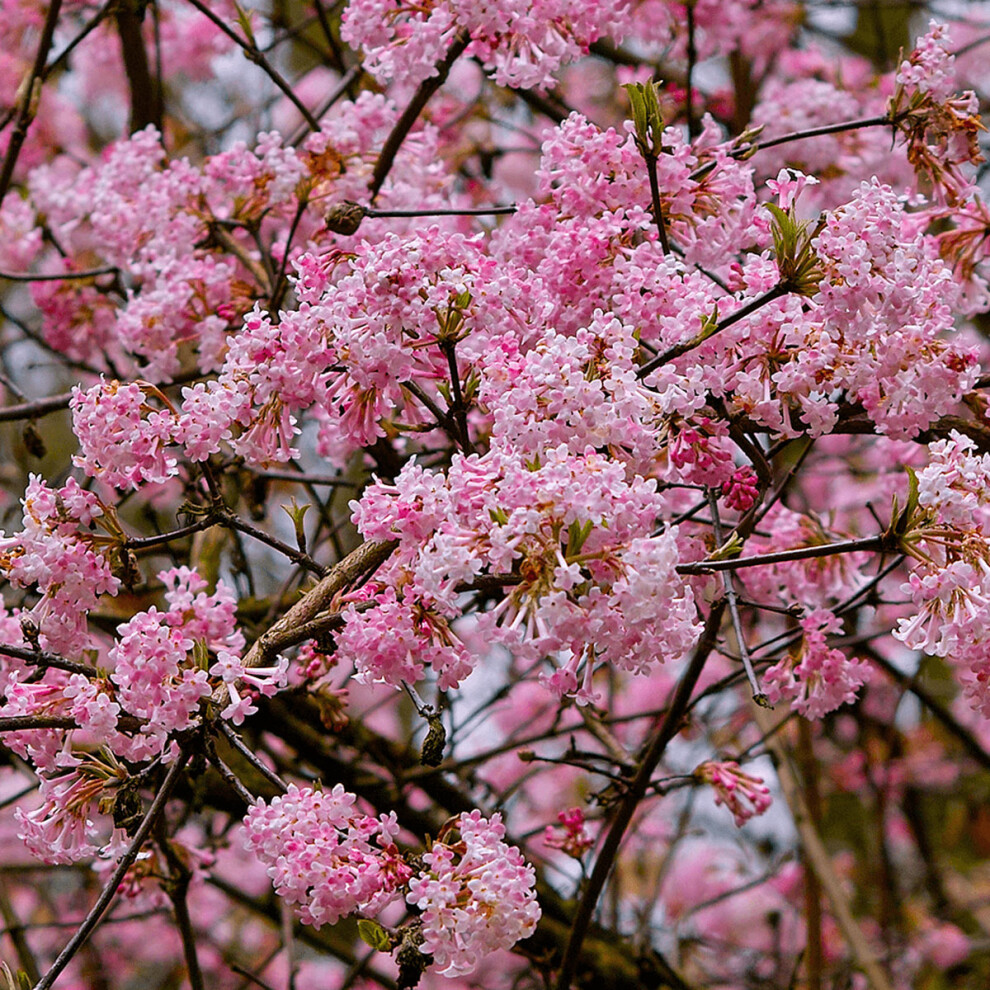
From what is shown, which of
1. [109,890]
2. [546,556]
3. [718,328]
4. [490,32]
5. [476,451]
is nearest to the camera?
[546,556]

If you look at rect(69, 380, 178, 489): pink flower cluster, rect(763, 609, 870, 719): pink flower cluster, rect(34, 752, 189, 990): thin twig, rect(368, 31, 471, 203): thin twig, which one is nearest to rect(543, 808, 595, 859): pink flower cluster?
rect(763, 609, 870, 719): pink flower cluster

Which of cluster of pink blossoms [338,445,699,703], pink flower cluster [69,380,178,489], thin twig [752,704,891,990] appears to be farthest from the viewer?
thin twig [752,704,891,990]

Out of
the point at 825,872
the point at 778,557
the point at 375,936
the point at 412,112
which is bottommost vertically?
the point at 375,936

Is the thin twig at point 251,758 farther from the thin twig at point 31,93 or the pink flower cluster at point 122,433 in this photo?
the thin twig at point 31,93

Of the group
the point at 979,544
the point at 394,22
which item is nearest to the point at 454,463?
the point at 979,544

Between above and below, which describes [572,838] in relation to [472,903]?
above

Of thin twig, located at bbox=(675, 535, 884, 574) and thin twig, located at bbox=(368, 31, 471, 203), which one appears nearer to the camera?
thin twig, located at bbox=(675, 535, 884, 574)

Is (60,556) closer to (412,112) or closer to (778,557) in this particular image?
(778,557)

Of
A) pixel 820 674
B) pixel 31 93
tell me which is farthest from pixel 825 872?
pixel 31 93

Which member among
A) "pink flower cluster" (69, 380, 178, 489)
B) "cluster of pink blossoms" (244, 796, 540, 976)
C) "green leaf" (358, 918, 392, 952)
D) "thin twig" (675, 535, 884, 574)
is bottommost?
"green leaf" (358, 918, 392, 952)

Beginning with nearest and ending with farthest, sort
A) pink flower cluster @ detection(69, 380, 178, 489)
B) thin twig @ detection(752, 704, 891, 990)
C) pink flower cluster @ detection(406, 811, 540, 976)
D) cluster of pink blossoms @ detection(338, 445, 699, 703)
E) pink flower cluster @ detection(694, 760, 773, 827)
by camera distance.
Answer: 1. cluster of pink blossoms @ detection(338, 445, 699, 703)
2. pink flower cluster @ detection(406, 811, 540, 976)
3. pink flower cluster @ detection(69, 380, 178, 489)
4. pink flower cluster @ detection(694, 760, 773, 827)
5. thin twig @ detection(752, 704, 891, 990)

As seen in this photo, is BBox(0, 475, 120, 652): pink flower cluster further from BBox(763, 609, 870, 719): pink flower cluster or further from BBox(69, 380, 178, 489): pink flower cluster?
BBox(763, 609, 870, 719): pink flower cluster

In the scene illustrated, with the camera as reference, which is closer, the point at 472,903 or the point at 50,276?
the point at 472,903

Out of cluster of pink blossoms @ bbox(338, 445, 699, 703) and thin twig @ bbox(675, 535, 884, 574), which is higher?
thin twig @ bbox(675, 535, 884, 574)
